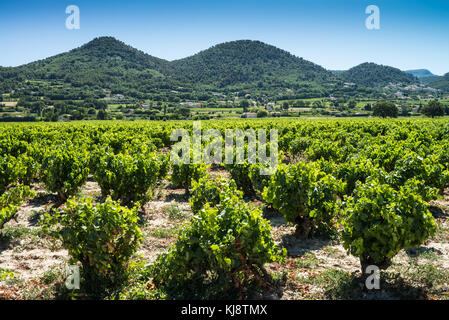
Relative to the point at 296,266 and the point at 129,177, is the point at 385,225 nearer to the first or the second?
the point at 296,266

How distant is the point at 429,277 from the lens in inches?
254

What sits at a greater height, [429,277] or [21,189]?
[21,189]

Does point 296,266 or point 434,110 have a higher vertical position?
point 434,110

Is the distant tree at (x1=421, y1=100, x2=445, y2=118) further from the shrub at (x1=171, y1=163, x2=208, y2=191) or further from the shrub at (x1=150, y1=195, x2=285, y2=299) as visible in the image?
the shrub at (x1=150, y1=195, x2=285, y2=299)

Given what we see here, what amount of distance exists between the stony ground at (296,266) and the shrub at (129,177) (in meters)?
1.17

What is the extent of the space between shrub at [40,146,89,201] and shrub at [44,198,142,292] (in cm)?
549

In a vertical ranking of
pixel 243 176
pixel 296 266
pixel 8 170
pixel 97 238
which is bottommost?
pixel 296 266

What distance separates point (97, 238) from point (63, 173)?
21.5 ft

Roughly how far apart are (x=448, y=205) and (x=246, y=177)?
7957mm

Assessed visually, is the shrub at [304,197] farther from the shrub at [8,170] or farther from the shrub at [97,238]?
the shrub at [8,170]

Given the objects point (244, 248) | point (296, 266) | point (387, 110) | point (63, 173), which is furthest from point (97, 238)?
point (387, 110)

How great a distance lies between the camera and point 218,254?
5.30 meters

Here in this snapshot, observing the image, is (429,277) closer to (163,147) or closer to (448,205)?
(448,205)
